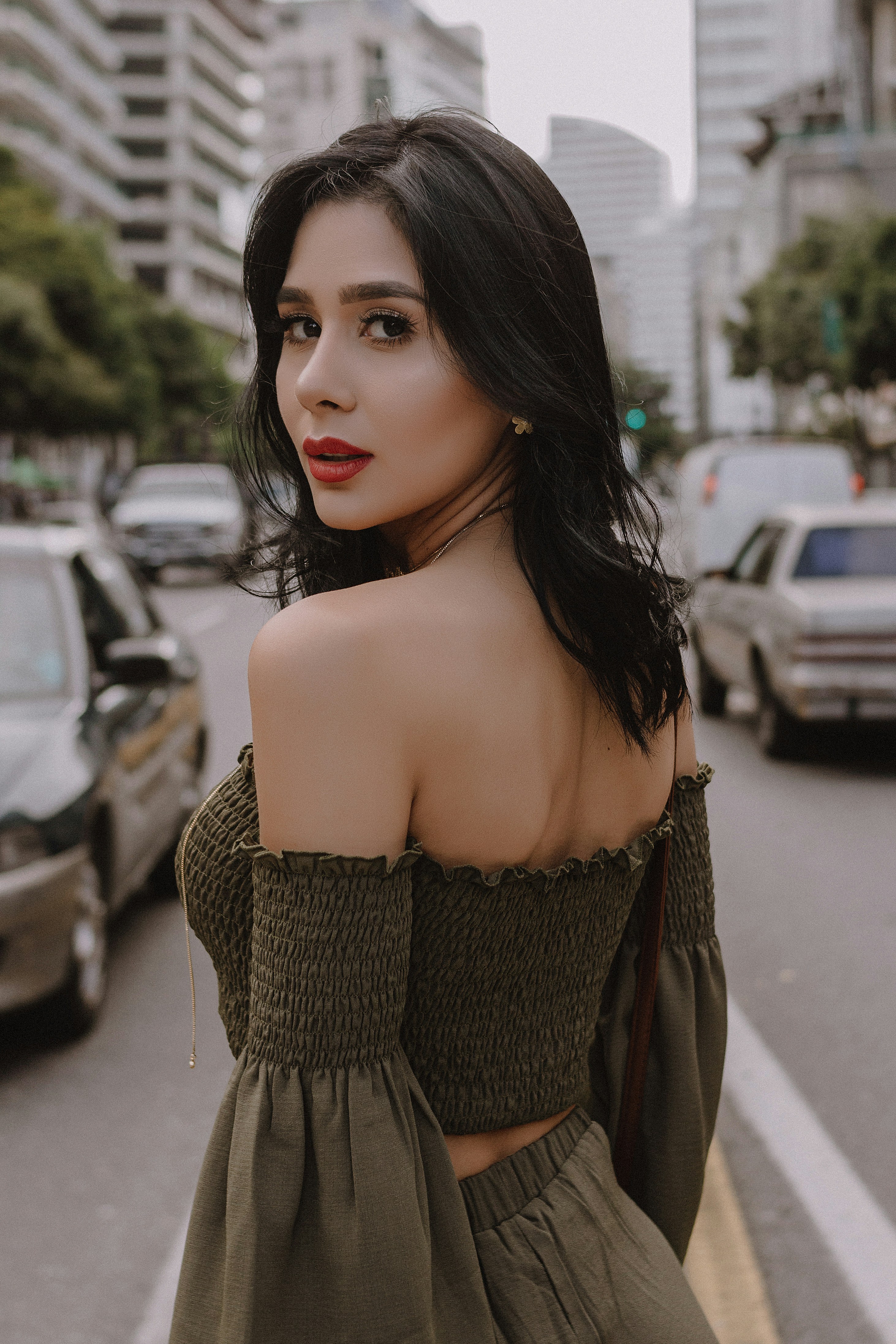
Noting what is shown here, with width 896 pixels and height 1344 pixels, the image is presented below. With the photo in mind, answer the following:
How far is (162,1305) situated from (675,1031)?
6.76 ft

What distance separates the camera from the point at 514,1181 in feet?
4.67

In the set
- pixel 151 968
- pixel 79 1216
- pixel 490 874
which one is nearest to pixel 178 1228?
pixel 79 1216

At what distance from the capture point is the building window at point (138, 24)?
93.2 meters

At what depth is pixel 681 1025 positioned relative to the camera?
65.6 inches

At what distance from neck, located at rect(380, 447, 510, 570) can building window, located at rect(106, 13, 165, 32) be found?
101985mm

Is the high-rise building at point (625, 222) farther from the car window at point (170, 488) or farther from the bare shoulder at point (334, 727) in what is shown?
the car window at point (170, 488)

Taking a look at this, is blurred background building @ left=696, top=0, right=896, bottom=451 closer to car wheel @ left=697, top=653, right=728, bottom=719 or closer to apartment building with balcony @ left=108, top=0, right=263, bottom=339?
car wheel @ left=697, top=653, right=728, bottom=719

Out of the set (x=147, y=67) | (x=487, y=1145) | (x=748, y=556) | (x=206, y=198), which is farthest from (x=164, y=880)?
(x=206, y=198)

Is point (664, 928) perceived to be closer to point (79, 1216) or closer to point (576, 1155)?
point (576, 1155)

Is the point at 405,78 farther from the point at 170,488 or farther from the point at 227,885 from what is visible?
the point at 170,488

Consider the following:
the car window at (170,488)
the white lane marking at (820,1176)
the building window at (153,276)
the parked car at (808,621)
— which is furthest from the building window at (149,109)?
the white lane marking at (820,1176)

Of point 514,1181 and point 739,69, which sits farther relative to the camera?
point 739,69

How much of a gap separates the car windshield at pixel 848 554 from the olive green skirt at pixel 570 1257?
877cm

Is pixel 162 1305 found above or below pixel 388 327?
below
